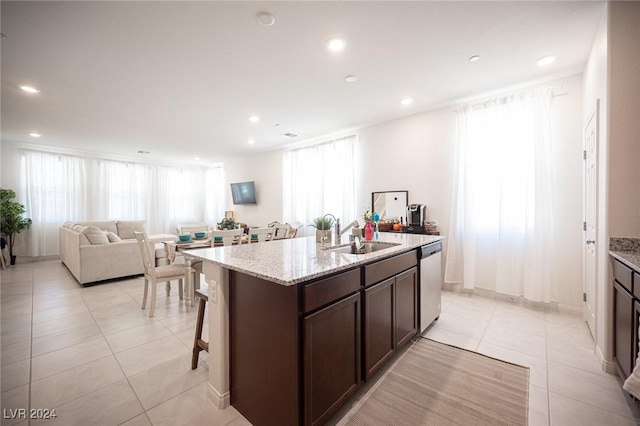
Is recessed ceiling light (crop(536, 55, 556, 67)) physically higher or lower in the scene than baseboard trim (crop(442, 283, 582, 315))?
higher

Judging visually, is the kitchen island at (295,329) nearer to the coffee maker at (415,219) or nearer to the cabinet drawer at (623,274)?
the cabinet drawer at (623,274)

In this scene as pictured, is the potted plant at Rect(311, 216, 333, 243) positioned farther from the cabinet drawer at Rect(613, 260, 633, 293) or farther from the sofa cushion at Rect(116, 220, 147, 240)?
the sofa cushion at Rect(116, 220, 147, 240)

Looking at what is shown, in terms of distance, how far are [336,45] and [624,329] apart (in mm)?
3051

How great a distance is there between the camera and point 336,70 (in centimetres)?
292

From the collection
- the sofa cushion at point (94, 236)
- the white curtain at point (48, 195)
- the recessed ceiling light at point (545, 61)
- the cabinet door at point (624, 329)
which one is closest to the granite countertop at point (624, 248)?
the cabinet door at point (624, 329)

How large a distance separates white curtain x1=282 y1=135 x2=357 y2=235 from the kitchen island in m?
3.36

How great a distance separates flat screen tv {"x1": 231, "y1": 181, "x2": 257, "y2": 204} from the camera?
7312mm

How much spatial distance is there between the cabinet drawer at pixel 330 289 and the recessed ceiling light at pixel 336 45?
81.8 inches

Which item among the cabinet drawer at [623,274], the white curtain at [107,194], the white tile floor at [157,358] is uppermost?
the white curtain at [107,194]

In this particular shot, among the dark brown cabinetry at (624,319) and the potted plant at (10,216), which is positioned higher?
the potted plant at (10,216)

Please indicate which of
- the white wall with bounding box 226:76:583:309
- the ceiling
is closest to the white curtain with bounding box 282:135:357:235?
the white wall with bounding box 226:76:583:309

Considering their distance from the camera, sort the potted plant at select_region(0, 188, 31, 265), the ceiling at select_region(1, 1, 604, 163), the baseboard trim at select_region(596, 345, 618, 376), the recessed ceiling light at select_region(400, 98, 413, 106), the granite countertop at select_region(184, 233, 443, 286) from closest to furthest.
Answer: the granite countertop at select_region(184, 233, 443, 286), the baseboard trim at select_region(596, 345, 618, 376), the ceiling at select_region(1, 1, 604, 163), the recessed ceiling light at select_region(400, 98, 413, 106), the potted plant at select_region(0, 188, 31, 265)

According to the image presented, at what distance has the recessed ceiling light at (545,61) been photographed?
269 centimetres

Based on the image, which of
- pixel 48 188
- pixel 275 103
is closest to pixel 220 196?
pixel 48 188
